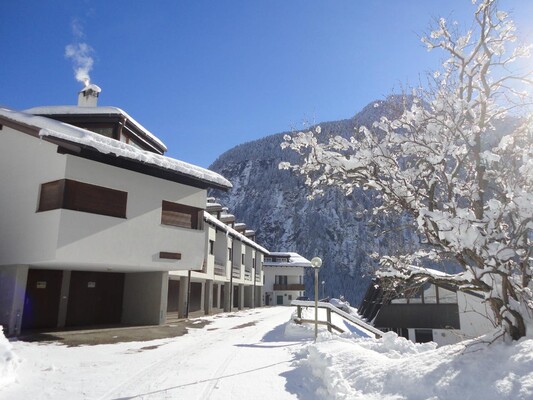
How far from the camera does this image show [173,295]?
24844 mm

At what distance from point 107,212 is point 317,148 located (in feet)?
36.2

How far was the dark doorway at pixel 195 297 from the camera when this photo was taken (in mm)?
28109

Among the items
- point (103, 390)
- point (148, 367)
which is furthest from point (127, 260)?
point (103, 390)

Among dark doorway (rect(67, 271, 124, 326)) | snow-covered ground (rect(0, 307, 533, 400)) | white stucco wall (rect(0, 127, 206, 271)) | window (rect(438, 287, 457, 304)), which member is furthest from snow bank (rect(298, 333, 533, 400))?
window (rect(438, 287, 457, 304))

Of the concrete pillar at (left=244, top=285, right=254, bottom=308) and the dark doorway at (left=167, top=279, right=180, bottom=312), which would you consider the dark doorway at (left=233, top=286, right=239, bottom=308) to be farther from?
the dark doorway at (left=167, top=279, right=180, bottom=312)

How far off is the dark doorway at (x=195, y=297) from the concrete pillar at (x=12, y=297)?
1464 centimetres

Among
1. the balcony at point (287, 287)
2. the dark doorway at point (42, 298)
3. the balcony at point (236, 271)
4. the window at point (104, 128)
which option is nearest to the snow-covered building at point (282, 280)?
the balcony at point (287, 287)

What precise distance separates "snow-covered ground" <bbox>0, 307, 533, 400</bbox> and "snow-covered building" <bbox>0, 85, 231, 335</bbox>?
4.10 meters

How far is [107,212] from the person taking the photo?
1479 cm

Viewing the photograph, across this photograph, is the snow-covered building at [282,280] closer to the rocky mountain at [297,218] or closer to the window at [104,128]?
the rocky mountain at [297,218]

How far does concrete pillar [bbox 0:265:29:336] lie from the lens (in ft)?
44.7

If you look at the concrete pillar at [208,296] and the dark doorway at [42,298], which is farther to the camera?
the concrete pillar at [208,296]

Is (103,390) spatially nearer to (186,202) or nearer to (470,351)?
(470,351)

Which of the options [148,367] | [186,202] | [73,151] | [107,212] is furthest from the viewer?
[186,202]
